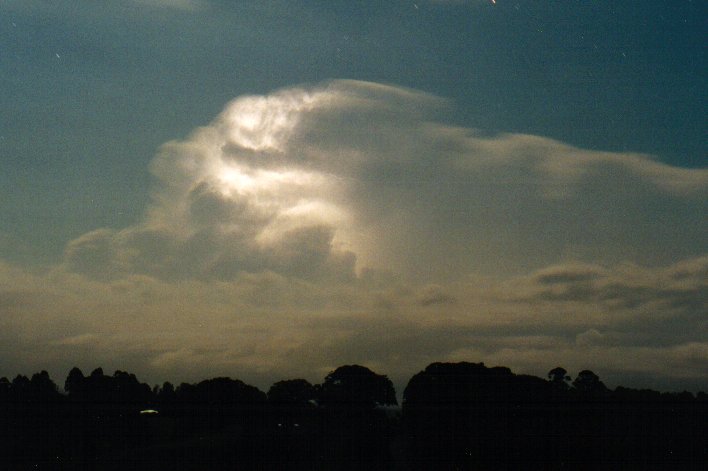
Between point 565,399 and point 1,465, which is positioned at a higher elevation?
point 565,399

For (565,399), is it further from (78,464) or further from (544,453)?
(78,464)

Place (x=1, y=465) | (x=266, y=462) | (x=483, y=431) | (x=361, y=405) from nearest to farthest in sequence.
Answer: (x=1, y=465) < (x=266, y=462) < (x=483, y=431) < (x=361, y=405)

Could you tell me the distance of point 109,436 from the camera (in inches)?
1576

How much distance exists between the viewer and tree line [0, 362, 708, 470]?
34656mm

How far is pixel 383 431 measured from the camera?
61.7 m

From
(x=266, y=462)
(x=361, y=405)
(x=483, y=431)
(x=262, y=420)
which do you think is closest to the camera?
(x=266, y=462)

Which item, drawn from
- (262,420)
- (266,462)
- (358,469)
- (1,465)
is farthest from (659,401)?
(1,465)

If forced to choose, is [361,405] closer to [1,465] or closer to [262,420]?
[262,420]

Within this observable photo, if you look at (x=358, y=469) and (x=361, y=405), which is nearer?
(x=358, y=469)

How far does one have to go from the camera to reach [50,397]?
41.8 metres

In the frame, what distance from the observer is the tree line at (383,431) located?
114 ft

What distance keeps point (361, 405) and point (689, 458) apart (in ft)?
119

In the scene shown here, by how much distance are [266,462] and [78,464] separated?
30.5 feet

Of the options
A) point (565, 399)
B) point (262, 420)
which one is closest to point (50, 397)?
point (262, 420)
